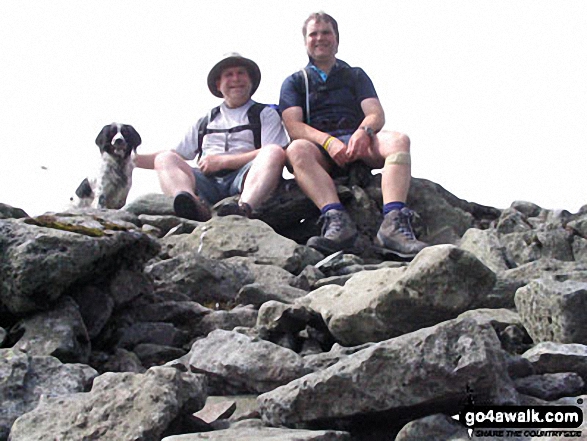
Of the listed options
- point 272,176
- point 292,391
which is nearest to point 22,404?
point 292,391

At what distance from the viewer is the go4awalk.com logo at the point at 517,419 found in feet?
10.4

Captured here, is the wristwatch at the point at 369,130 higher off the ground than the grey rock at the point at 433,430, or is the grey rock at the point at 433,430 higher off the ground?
the wristwatch at the point at 369,130

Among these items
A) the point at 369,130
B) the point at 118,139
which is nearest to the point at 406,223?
the point at 369,130

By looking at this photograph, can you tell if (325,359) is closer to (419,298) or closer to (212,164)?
(419,298)

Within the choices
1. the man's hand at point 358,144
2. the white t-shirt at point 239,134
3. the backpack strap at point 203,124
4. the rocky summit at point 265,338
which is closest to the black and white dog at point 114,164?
the backpack strap at point 203,124

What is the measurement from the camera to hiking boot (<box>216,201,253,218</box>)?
8906mm

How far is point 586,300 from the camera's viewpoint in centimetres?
452

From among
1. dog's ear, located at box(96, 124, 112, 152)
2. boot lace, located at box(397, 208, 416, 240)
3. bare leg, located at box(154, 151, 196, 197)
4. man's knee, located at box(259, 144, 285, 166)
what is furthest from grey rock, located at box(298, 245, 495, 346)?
dog's ear, located at box(96, 124, 112, 152)

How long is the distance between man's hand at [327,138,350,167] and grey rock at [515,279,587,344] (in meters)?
4.56

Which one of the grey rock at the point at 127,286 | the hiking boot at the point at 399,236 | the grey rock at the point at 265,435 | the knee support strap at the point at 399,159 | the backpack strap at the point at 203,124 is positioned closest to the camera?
the grey rock at the point at 265,435

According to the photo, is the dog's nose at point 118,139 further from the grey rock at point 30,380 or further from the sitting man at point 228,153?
the grey rock at point 30,380

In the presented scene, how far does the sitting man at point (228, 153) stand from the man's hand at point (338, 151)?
635 millimetres

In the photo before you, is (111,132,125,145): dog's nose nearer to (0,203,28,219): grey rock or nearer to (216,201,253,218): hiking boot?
(216,201,253,218): hiking boot

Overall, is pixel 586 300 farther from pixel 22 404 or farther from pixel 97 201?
pixel 97 201
